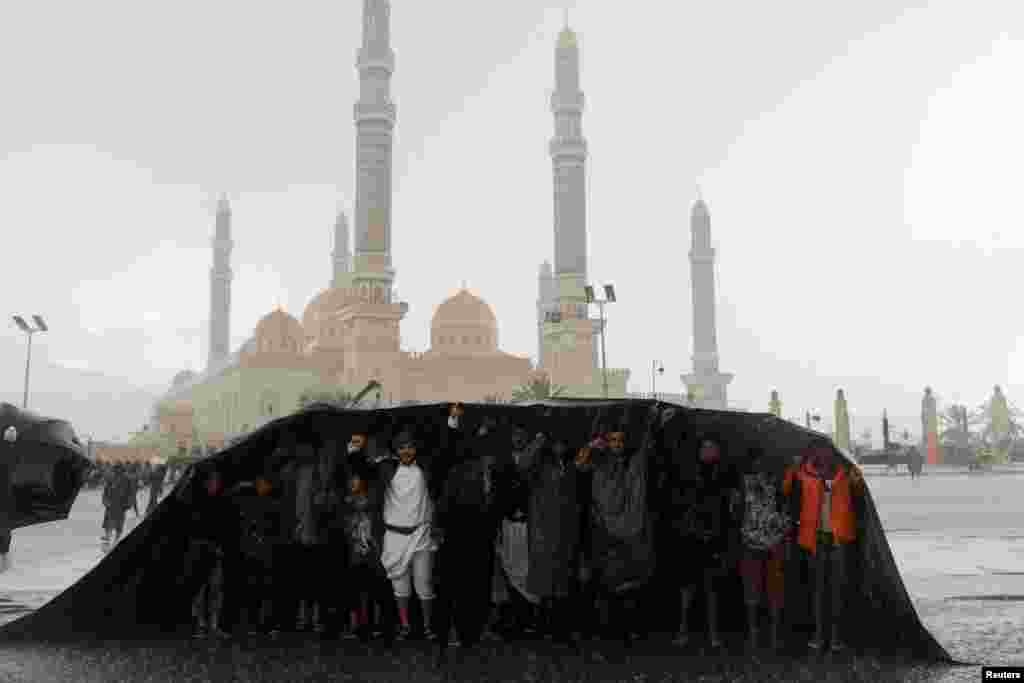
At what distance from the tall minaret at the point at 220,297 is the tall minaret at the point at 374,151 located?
27880mm

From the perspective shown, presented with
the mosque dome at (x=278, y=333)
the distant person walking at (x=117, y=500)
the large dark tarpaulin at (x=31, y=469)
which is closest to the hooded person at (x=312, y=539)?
the large dark tarpaulin at (x=31, y=469)

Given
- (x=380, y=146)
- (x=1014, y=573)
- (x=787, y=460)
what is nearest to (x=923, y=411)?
(x=380, y=146)

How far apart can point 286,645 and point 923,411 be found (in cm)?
4681

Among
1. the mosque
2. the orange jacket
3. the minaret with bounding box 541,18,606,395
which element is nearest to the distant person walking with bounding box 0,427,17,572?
the orange jacket

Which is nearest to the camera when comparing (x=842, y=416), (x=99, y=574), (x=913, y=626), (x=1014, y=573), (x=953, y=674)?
(x=953, y=674)

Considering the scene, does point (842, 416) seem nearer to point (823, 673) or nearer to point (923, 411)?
point (923, 411)

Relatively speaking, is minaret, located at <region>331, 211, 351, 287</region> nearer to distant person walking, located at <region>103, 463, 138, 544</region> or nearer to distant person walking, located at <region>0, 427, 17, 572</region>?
distant person walking, located at <region>103, 463, 138, 544</region>

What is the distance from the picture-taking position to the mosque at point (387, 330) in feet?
172

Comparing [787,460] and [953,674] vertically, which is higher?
[787,460]

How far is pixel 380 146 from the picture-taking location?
176 ft

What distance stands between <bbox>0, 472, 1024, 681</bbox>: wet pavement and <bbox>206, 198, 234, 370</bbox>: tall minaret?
58.4 m

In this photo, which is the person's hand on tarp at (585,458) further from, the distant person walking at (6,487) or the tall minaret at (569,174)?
the tall minaret at (569,174)

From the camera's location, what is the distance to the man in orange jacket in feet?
20.4

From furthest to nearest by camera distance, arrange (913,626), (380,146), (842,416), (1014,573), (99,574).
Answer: (380,146) < (842,416) < (1014,573) < (99,574) < (913,626)
